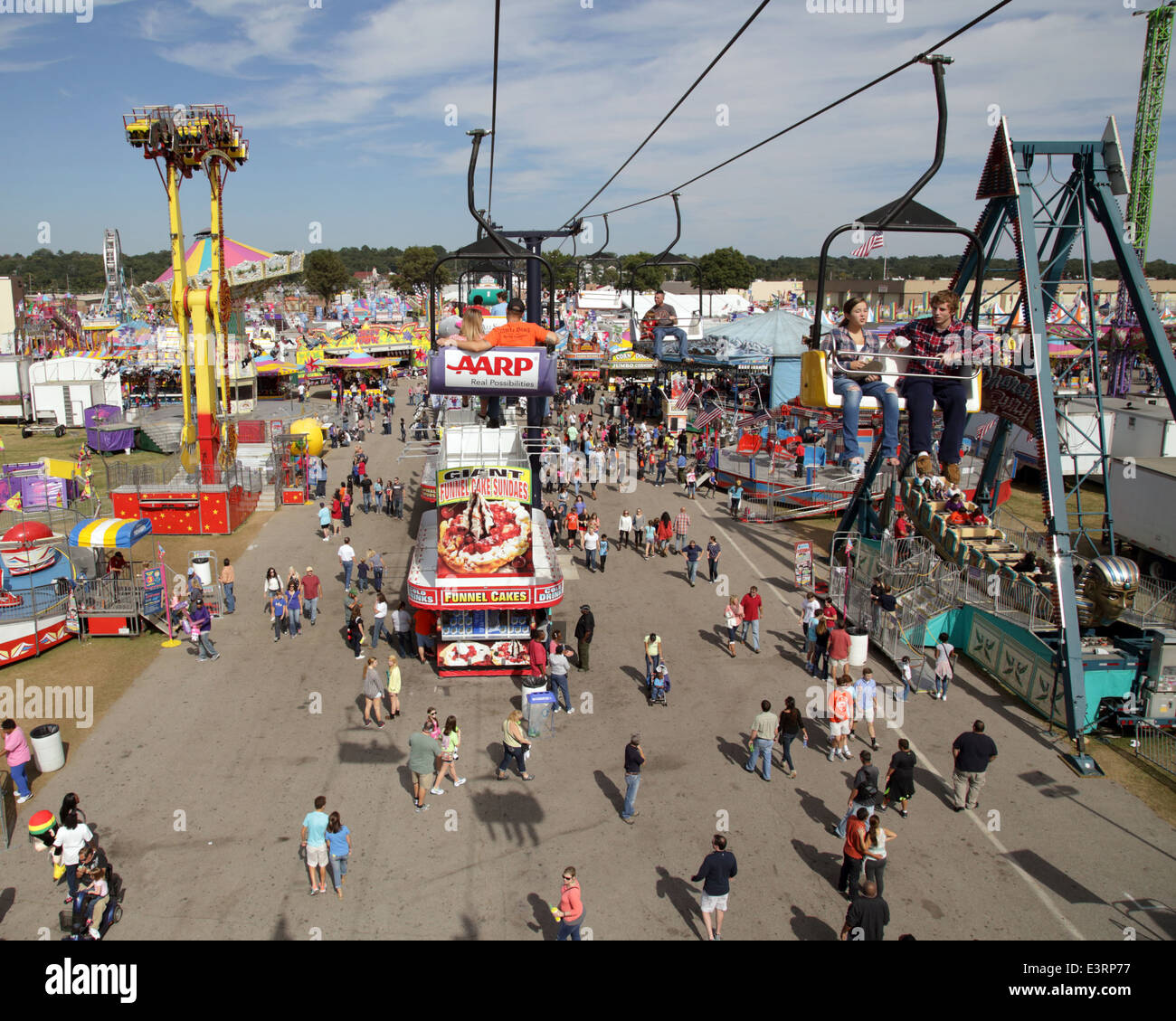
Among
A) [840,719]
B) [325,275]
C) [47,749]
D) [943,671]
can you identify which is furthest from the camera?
[325,275]

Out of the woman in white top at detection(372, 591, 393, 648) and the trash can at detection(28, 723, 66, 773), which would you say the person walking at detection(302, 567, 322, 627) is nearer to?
the woman in white top at detection(372, 591, 393, 648)

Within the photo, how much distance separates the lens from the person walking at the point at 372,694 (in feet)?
41.4

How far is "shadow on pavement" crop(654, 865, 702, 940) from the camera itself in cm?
880

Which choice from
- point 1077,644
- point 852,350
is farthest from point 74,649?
point 1077,644

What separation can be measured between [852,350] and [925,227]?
63.4 inches

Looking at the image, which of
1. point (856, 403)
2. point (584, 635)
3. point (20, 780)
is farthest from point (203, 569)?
point (856, 403)

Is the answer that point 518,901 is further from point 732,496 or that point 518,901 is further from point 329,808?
point 732,496

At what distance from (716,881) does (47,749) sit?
932cm

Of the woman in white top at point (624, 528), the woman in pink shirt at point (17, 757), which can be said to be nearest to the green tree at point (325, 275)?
the woman in white top at point (624, 528)

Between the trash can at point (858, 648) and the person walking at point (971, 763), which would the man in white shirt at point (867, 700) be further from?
the trash can at point (858, 648)

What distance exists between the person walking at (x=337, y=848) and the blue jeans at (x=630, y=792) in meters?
3.34

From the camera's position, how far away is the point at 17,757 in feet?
35.7

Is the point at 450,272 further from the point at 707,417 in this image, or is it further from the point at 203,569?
the point at 203,569

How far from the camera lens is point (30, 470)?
24500mm
